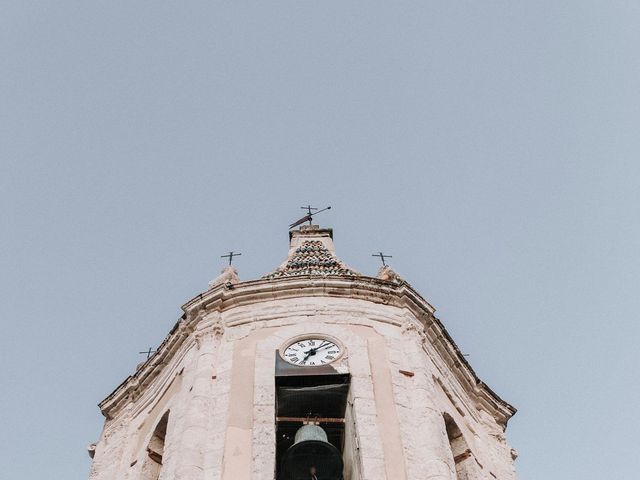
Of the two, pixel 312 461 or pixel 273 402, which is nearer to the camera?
pixel 312 461

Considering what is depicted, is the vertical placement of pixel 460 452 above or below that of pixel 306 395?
below

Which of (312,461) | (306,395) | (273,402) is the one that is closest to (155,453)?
(273,402)

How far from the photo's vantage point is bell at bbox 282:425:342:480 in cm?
1730

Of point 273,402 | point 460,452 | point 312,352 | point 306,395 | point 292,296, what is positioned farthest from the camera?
point 292,296

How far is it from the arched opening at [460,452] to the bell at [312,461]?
113 inches

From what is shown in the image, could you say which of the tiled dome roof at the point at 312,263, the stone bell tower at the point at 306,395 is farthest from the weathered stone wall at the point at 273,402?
the tiled dome roof at the point at 312,263

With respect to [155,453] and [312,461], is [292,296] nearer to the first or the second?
[155,453]

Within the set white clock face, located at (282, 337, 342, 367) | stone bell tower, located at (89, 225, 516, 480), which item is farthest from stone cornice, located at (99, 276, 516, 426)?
white clock face, located at (282, 337, 342, 367)

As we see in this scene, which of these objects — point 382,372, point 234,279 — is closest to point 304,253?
point 234,279

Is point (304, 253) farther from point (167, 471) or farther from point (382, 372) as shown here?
point (167, 471)

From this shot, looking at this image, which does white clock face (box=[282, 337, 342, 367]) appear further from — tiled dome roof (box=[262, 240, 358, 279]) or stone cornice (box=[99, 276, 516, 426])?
tiled dome roof (box=[262, 240, 358, 279])

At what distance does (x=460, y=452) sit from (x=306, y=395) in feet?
9.62

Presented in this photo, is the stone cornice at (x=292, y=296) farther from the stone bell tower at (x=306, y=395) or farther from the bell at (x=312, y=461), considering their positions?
the bell at (x=312, y=461)

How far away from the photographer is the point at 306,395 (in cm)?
A: 1892
